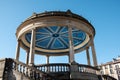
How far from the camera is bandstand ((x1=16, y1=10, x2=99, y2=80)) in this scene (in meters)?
16.4

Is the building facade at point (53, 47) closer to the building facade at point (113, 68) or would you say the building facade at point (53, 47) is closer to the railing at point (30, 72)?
the railing at point (30, 72)

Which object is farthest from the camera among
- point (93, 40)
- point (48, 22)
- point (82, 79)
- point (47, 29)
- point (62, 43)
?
point (62, 43)

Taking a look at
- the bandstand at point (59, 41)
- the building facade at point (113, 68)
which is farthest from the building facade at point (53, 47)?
the building facade at point (113, 68)

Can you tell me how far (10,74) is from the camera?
1294 centimetres

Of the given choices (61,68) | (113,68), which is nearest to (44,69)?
(61,68)

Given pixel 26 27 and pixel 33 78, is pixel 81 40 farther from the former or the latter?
pixel 33 78

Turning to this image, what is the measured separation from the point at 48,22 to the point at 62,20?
66.5 inches

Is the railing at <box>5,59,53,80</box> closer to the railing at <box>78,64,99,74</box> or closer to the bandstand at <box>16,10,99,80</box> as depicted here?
the bandstand at <box>16,10,99,80</box>

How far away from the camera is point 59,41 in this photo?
28.8 m

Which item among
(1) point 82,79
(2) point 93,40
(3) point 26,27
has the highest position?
(3) point 26,27

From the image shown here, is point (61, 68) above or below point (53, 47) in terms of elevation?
below

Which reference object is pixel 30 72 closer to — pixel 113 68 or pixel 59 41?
pixel 59 41

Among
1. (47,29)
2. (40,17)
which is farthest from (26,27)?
(47,29)

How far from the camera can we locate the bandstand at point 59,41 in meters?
16.4
